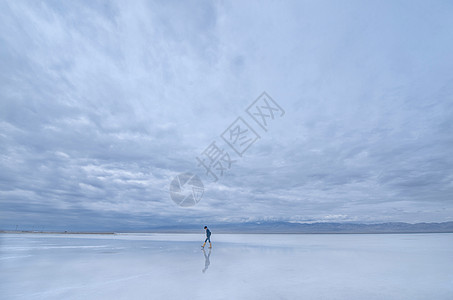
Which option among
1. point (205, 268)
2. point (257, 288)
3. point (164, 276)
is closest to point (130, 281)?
point (164, 276)

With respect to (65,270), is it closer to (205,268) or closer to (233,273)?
(205,268)

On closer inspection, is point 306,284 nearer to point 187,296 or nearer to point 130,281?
point 187,296

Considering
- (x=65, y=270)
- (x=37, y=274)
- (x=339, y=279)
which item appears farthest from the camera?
(x=65, y=270)

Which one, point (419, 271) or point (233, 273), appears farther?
point (419, 271)

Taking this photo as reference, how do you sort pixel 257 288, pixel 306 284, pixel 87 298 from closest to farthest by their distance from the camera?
pixel 87 298
pixel 257 288
pixel 306 284

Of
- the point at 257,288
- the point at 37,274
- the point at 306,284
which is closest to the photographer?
the point at 257,288

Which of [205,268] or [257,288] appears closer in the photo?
[257,288]

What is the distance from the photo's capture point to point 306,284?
36.5 feet

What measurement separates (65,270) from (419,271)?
2029 centimetres

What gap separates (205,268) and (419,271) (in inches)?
490

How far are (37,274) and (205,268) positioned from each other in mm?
8808

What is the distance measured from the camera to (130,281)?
37.6ft

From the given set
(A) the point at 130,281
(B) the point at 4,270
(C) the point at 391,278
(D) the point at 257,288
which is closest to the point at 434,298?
(C) the point at 391,278

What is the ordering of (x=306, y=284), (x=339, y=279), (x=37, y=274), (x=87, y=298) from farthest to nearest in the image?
1. (x=37, y=274)
2. (x=339, y=279)
3. (x=306, y=284)
4. (x=87, y=298)
